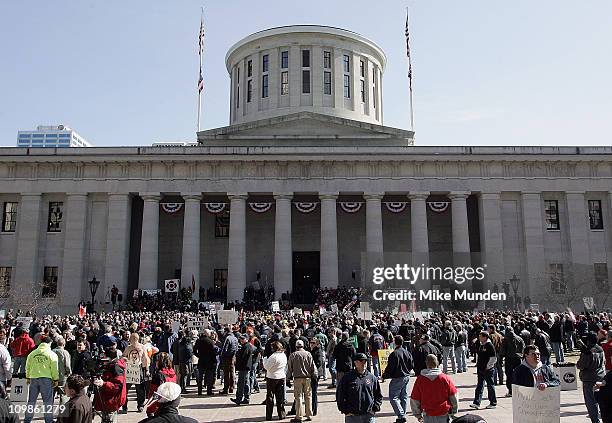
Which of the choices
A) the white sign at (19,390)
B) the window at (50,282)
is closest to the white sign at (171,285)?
the window at (50,282)

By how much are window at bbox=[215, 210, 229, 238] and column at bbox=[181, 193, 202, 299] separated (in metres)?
4.28

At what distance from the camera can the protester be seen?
873 centimetres

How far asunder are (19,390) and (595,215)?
4553 cm

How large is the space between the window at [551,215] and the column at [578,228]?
0.93 meters

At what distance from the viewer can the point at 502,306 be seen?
37.4 metres

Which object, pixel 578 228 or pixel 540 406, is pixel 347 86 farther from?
pixel 540 406

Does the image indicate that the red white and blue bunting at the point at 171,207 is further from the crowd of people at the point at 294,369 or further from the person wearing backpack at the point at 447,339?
the person wearing backpack at the point at 447,339

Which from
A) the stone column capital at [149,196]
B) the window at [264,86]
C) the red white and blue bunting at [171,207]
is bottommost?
the red white and blue bunting at [171,207]

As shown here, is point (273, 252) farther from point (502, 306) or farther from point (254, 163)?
point (502, 306)

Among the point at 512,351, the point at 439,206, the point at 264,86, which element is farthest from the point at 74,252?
the point at 512,351

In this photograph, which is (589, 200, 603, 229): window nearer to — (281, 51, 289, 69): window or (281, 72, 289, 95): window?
(281, 72, 289, 95): window

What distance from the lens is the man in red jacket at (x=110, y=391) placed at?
376 inches

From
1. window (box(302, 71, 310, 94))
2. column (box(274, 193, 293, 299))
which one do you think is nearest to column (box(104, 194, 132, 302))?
column (box(274, 193, 293, 299))

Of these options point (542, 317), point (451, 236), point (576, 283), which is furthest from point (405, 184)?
point (542, 317)
